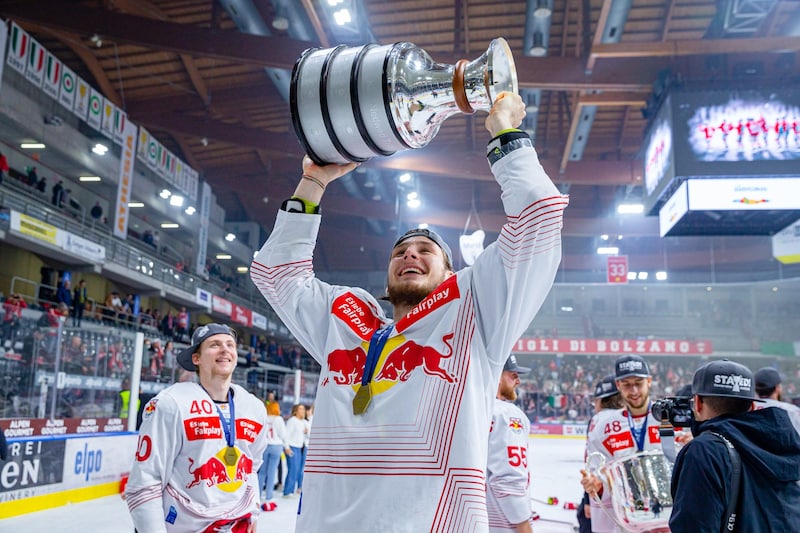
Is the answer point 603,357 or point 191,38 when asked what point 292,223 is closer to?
point 191,38

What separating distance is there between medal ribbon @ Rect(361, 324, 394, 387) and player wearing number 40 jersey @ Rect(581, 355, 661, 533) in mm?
3047

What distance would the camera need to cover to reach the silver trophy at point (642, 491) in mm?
2744

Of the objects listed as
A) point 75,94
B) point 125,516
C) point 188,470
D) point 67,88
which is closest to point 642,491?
point 188,470

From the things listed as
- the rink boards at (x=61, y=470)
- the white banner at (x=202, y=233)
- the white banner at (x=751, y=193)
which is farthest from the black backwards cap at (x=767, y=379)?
the white banner at (x=202, y=233)

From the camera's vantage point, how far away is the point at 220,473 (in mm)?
3227

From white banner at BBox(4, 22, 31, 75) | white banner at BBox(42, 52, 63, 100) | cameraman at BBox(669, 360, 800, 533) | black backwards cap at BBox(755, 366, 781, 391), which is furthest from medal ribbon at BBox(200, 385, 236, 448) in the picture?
white banner at BBox(42, 52, 63, 100)

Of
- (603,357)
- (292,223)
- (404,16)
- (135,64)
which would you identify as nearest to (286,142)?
(135,64)

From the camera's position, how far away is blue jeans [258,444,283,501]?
10.4 m

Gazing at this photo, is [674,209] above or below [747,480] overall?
above

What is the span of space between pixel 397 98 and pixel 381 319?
0.61 m

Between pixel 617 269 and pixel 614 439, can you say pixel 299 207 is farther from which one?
pixel 617 269

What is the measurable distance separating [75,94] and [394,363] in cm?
1563

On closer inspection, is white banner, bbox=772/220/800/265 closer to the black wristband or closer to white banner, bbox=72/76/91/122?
white banner, bbox=72/76/91/122

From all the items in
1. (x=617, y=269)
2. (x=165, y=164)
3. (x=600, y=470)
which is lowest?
(x=600, y=470)
